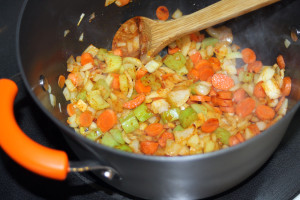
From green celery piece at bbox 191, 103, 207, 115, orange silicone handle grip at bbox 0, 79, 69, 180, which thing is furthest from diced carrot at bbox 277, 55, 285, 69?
orange silicone handle grip at bbox 0, 79, 69, 180

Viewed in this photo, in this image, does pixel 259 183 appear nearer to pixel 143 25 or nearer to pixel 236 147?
pixel 236 147

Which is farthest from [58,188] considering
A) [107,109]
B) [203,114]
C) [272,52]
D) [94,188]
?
[272,52]

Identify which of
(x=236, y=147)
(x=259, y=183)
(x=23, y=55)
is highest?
(x=23, y=55)

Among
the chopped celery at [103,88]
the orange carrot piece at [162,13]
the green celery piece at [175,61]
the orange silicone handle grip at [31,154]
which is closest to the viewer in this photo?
the orange silicone handle grip at [31,154]

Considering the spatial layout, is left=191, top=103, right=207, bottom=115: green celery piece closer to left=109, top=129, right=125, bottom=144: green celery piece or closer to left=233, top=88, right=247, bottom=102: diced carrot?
left=233, top=88, right=247, bottom=102: diced carrot

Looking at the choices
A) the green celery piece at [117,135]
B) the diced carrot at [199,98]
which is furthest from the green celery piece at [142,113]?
the diced carrot at [199,98]

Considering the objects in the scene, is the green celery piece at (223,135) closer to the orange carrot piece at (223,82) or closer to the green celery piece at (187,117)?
the green celery piece at (187,117)
